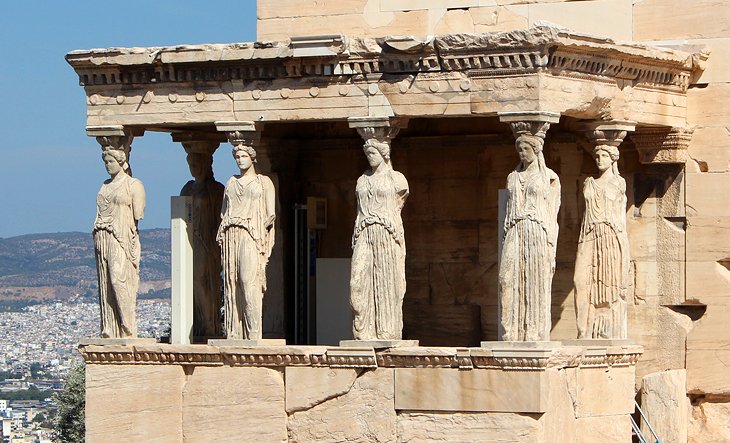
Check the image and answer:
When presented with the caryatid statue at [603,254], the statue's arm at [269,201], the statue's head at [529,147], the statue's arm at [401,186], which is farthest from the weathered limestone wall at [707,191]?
the statue's arm at [269,201]

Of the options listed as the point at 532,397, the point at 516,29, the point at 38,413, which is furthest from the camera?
the point at 38,413

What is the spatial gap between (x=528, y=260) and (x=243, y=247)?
2.82 m

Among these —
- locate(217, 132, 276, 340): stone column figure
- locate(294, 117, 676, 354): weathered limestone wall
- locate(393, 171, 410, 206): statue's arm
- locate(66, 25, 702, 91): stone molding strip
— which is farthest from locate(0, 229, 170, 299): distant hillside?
locate(393, 171, 410, 206): statue's arm

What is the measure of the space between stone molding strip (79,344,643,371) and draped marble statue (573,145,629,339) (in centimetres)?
33

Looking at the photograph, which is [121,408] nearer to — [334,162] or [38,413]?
[334,162]

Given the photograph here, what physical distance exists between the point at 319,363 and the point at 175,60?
3.20 metres

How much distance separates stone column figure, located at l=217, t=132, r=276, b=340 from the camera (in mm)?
25391

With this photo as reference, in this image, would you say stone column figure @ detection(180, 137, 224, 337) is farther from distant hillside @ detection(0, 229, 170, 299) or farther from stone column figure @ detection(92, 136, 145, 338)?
distant hillside @ detection(0, 229, 170, 299)

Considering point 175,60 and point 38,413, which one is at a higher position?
point 175,60

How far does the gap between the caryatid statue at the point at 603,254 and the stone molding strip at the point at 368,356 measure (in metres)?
0.34

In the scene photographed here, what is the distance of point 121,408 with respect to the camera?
26.1m

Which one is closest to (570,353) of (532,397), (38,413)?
(532,397)

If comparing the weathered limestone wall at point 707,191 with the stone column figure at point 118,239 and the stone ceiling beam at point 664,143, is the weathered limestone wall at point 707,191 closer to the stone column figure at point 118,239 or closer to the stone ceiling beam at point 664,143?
the stone ceiling beam at point 664,143

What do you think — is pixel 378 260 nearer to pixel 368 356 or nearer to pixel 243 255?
pixel 368 356
